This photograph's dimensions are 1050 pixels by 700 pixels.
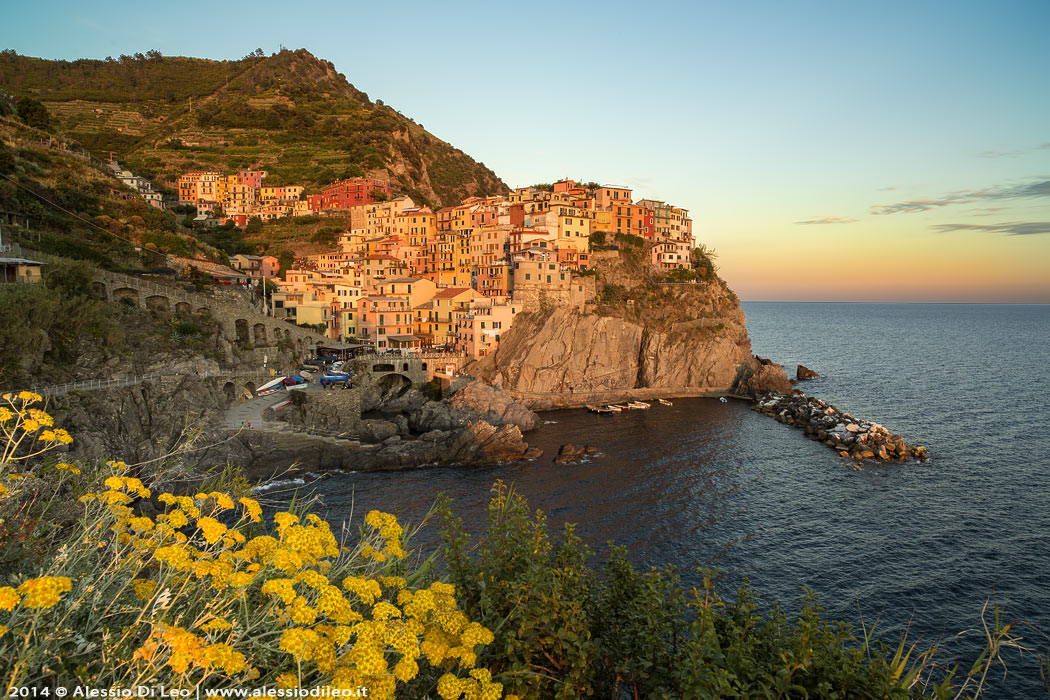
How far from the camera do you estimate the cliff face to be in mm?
50469

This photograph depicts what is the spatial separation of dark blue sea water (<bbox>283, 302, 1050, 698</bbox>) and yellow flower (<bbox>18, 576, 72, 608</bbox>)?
750 cm

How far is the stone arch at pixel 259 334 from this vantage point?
4438 centimetres

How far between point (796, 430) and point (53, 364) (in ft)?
154

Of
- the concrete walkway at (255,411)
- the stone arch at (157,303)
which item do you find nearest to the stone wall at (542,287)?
the concrete walkway at (255,411)

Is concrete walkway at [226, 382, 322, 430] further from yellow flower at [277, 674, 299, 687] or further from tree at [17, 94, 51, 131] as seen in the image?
tree at [17, 94, 51, 131]

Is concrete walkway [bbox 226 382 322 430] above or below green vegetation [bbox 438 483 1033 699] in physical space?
below

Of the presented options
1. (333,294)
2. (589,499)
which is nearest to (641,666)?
(589,499)

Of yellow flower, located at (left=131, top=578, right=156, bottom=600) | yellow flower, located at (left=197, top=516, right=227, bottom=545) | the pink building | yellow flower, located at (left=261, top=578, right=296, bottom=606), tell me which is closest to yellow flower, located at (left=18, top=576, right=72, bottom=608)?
yellow flower, located at (left=131, top=578, right=156, bottom=600)

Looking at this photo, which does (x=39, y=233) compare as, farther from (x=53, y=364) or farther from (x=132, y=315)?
(x=53, y=364)

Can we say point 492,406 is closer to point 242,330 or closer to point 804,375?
point 242,330

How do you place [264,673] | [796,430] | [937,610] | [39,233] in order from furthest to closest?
1. [796,430]
2. [39,233]
3. [937,610]
4. [264,673]

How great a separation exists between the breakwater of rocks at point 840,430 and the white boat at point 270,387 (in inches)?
1504

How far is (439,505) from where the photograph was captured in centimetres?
584

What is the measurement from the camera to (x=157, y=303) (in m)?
39.9
